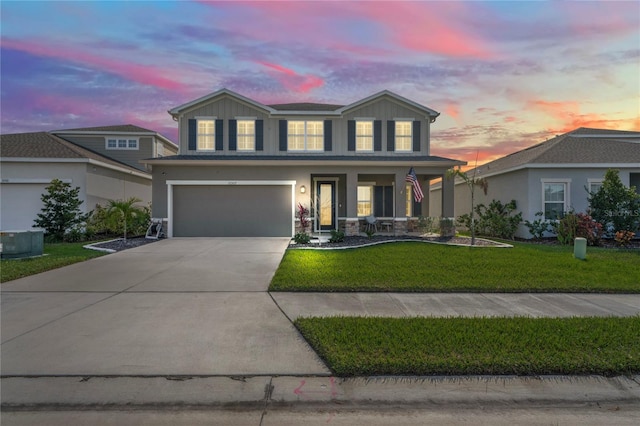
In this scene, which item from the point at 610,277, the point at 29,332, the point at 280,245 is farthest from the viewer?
the point at 280,245

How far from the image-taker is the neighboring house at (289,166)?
15086 mm

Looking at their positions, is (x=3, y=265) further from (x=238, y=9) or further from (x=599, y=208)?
(x=599, y=208)

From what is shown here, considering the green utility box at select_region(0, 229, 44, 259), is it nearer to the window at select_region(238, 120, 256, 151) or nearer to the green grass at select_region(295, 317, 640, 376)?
the window at select_region(238, 120, 256, 151)

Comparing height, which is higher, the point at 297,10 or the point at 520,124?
the point at 297,10

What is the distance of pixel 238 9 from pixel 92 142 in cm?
1517

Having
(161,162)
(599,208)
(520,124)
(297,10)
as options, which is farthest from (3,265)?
(520,124)

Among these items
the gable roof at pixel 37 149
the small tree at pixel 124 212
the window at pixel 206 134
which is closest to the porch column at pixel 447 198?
the window at pixel 206 134

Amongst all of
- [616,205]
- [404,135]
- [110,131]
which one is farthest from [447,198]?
[110,131]

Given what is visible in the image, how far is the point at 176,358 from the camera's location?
12.5 ft

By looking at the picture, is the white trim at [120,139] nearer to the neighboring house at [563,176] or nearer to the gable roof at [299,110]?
the gable roof at [299,110]

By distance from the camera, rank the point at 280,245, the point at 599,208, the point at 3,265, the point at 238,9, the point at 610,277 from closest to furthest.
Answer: the point at 610,277 → the point at 3,265 → the point at 238,9 → the point at 280,245 → the point at 599,208

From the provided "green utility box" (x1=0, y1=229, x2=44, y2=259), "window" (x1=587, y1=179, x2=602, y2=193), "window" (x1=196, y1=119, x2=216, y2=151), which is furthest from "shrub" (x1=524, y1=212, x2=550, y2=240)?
"green utility box" (x1=0, y1=229, x2=44, y2=259)

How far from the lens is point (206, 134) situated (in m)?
16.2

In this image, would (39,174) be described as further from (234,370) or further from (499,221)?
(499,221)
